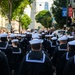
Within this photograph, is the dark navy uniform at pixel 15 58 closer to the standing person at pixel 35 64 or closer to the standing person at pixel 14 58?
the standing person at pixel 14 58

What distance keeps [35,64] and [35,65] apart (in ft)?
0.08

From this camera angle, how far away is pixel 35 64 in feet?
25.4

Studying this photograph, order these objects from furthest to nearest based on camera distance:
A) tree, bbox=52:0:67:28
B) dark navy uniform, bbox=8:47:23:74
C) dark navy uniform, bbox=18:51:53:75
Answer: tree, bbox=52:0:67:28, dark navy uniform, bbox=8:47:23:74, dark navy uniform, bbox=18:51:53:75

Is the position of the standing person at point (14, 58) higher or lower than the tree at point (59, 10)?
lower

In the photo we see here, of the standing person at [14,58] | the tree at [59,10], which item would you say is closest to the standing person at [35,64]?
the standing person at [14,58]

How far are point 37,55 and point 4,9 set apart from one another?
40262 millimetres

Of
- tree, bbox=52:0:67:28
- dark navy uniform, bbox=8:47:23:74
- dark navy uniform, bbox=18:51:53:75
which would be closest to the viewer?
dark navy uniform, bbox=18:51:53:75

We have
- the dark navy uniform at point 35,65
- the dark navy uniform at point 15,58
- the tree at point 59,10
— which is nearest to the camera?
the dark navy uniform at point 35,65

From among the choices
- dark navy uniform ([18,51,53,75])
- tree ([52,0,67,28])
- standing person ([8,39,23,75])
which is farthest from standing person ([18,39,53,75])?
tree ([52,0,67,28])

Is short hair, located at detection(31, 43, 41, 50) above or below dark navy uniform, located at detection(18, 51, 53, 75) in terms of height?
above

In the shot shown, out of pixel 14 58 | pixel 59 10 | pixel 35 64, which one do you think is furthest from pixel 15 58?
pixel 59 10

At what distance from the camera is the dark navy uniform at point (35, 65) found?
7709mm

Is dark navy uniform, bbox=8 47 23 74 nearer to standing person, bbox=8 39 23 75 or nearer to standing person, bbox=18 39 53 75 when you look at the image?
standing person, bbox=8 39 23 75

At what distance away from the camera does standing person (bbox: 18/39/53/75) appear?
7.71 metres
